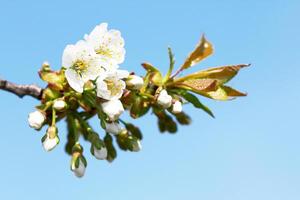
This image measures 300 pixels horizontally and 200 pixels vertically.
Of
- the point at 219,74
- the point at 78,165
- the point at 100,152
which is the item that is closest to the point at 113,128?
the point at 100,152

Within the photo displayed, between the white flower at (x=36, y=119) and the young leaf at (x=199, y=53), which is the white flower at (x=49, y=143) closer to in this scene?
the white flower at (x=36, y=119)

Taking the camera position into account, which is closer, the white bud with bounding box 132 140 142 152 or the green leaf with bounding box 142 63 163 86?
the green leaf with bounding box 142 63 163 86

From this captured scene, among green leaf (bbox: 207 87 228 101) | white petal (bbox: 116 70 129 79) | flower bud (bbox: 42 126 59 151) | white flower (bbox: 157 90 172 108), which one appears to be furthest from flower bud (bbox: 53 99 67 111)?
green leaf (bbox: 207 87 228 101)

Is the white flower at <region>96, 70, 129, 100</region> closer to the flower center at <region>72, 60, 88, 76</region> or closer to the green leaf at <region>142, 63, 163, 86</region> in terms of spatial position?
the flower center at <region>72, 60, 88, 76</region>

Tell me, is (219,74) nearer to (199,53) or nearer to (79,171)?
(199,53)

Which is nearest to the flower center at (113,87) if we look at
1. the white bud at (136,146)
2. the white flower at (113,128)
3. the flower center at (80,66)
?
the flower center at (80,66)

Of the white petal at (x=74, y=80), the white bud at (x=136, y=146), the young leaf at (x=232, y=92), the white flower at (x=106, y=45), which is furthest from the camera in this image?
the white bud at (x=136, y=146)

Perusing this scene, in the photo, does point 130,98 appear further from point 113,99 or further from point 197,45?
point 197,45
